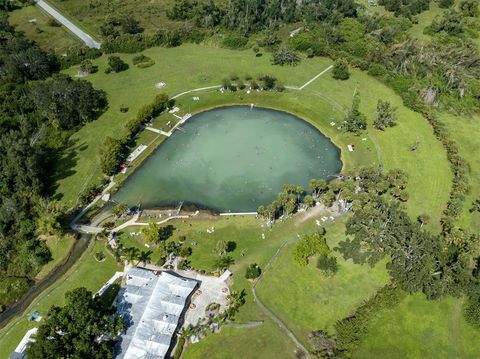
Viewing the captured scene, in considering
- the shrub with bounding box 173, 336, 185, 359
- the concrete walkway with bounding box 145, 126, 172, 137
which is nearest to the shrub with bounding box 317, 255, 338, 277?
the shrub with bounding box 173, 336, 185, 359

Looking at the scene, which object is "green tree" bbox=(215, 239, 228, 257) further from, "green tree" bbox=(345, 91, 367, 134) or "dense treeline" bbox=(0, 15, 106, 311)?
"green tree" bbox=(345, 91, 367, 134)

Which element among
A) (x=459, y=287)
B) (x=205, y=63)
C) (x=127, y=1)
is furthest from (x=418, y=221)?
(x=127, y=1)

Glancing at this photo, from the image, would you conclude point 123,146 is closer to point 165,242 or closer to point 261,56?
point 165,242

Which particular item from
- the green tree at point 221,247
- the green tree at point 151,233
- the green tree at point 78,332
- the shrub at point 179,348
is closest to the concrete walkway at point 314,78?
the green tree at point 221,247

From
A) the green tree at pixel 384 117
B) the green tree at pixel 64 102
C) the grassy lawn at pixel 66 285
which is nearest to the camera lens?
the grassy lawn at pixel 66 285

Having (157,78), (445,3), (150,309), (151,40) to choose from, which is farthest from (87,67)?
(445,3)

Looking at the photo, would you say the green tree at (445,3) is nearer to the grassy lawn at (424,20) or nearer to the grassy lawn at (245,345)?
the grassy lawn at (424,20)

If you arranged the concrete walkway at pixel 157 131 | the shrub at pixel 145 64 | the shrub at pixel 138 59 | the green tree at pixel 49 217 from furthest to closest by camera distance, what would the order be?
the shrub at pixel 138 59 < the shrub at pixel 145 64 < the concrete walkway at pixel 157 131 < the green tree at pixel 49 217

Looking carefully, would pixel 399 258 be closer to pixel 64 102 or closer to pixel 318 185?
pixel 318 185
